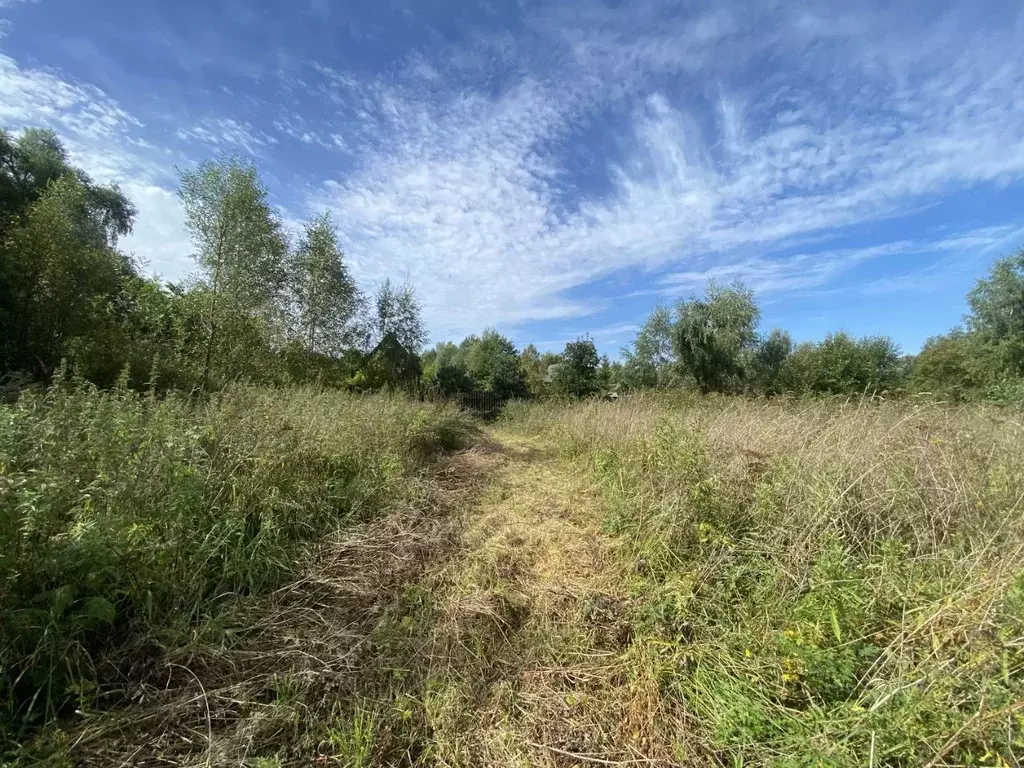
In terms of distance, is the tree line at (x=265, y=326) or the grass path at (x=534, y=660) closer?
the grass path at (x=534, y=660)

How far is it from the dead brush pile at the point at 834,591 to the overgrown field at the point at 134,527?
231cm

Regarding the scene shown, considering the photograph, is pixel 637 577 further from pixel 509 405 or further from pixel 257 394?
pixel 509 405

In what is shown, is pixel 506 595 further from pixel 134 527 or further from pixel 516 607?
pixel 134 527

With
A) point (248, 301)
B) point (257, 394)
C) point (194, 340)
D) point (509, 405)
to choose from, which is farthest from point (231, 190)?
point (509, 405)

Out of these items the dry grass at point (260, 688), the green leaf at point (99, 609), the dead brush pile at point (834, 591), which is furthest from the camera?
the green leaf at point (99, 609)

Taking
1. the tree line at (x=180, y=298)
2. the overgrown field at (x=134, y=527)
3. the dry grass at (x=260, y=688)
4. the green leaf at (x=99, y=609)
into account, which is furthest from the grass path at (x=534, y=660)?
the tree line at (x=180, y=298)

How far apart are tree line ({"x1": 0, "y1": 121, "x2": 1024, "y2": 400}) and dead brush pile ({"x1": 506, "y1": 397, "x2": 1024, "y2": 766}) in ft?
3.13

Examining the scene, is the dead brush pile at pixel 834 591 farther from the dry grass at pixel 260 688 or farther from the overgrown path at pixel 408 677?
the dry grass at pixel 260 688

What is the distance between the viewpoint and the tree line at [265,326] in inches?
261

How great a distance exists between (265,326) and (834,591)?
13325 millimetres

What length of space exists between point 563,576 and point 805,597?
1.56m

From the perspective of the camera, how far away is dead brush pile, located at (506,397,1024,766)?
1369 millimetres

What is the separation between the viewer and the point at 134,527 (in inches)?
81.4

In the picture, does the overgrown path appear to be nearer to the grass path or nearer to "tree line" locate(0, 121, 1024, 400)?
the grass path
